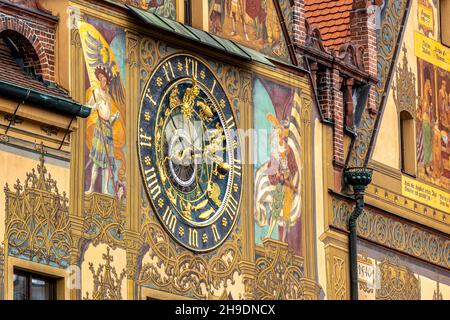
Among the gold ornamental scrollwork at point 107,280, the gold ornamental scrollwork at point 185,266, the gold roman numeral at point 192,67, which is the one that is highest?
the gold roman numeral at point 192,67

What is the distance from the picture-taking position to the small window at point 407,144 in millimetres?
36688

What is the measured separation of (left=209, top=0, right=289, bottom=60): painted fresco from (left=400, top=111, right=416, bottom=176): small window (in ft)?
13.1

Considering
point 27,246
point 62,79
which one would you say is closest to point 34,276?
point 27,246

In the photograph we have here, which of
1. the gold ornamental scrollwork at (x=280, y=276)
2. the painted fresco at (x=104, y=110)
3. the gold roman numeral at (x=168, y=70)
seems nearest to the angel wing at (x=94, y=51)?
the painted fresco at (x=104, y=110)

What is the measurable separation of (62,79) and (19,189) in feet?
5.90

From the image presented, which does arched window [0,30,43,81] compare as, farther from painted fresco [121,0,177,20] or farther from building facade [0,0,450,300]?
painted fresco [121,0,177,20]

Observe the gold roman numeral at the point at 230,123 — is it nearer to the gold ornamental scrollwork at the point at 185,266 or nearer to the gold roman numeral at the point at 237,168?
the gold roman numeral at the point at 237,168

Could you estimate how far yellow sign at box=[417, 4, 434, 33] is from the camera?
37906mm

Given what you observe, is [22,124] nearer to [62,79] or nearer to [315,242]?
[62,79]

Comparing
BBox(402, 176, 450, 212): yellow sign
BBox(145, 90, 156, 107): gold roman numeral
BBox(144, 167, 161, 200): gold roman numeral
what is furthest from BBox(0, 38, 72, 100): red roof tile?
Answer: BBox(402, 176, 450, 212): yellow sign

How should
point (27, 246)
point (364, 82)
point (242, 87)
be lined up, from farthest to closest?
point (364, 82) < point (242, 87) < point (27, 246)

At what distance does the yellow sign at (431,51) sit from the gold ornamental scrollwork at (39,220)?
1075 cm

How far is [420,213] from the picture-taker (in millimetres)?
36531

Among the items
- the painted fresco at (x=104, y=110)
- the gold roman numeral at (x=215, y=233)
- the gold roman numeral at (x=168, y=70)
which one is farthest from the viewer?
the gold roman numeral at (x=215, y=233)
